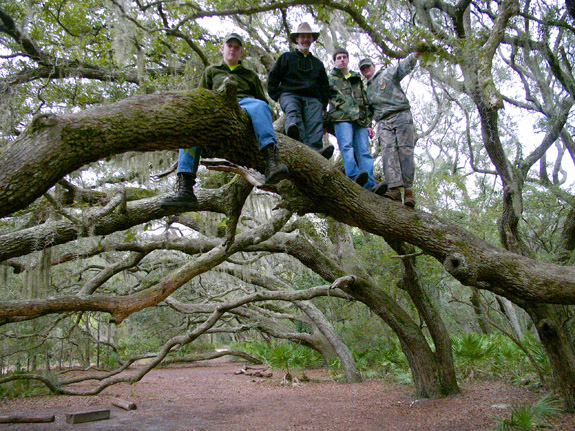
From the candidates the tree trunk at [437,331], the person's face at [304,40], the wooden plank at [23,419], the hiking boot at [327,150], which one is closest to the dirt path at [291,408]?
the wooden plank at [23,419]

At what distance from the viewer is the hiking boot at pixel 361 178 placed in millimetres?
3994

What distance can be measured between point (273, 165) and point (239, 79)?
869 millimetres

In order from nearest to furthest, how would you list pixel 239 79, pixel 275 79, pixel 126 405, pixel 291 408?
pixel 239 79 < pixel 275 79 < pixel 291 408 < pixel 126 405

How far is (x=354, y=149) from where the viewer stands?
4336 mm

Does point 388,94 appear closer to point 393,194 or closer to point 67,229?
point 393,194

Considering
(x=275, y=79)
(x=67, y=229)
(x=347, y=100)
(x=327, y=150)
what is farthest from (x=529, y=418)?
(x=67, y=229)

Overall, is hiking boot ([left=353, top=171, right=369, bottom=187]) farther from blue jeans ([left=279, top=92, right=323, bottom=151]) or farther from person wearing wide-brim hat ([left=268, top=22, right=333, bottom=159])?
blue jeans ([left=279, top=92, right=323, bottom=151])

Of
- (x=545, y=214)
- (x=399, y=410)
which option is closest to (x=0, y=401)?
(x=399, y=410)

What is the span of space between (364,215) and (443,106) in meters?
8.40

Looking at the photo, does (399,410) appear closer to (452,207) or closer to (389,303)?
(389,303)

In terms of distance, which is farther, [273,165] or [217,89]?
[217,89]

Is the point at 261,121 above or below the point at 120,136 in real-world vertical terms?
above

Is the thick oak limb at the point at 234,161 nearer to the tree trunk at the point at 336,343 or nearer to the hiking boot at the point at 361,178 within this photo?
the hiking boot at the point at 361,178

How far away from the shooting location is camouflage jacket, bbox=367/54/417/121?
431 centimetres
